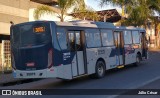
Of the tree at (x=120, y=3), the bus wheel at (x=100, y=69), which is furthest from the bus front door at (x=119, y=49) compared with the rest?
the tree at (x=120, y=3)

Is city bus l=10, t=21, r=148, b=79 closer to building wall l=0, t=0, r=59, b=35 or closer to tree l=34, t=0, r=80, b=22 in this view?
tree l=34, t=0, r=80, b=22

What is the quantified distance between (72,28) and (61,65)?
189 centimetres

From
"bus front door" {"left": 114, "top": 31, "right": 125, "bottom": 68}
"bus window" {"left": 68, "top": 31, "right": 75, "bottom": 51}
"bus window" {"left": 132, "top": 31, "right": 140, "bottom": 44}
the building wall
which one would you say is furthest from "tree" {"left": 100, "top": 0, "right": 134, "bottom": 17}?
"bus window" {"left": 68, "top": 31, "right": 75, "bottom": 51}

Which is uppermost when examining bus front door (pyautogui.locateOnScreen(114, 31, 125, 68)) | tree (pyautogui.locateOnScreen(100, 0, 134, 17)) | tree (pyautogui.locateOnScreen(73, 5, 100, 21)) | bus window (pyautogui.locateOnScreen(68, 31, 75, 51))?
tree (pyautogui.locateOnScreen(100, 0, 134, 17))

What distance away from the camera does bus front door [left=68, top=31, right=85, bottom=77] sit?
1416 cm

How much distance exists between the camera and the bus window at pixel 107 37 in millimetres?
16923

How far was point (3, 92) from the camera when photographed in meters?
13.0

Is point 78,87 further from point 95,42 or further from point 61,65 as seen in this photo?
point 95,42

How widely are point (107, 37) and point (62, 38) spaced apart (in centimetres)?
427

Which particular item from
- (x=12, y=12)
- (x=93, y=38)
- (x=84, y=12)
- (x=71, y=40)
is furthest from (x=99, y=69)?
(x=12, y=12)

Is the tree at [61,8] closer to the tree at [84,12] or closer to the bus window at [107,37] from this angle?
the tree at [84,12]

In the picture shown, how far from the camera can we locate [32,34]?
1350cm

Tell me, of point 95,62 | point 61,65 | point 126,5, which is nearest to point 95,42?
point 95,62

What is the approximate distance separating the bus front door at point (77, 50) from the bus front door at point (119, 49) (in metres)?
3.86
